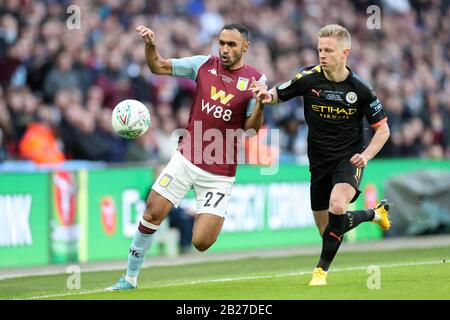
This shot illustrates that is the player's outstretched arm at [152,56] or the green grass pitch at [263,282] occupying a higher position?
the player's outstretched arm at [152,56]

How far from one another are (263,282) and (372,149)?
6.94ft

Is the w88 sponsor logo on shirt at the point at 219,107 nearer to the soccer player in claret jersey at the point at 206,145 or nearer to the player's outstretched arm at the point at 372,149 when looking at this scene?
the soccer player in claret jersey at the point at 206,145

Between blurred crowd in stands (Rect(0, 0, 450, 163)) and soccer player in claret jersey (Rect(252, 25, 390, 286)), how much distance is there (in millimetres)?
7353

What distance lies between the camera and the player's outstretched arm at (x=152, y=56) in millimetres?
10688

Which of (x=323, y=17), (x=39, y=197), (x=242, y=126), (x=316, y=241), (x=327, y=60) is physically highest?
(x=323, y=17)

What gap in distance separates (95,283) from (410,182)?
32.2ft

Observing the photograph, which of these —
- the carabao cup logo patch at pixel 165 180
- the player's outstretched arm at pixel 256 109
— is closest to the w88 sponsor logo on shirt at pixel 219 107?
the player's outstretched arm at pixel 256 109

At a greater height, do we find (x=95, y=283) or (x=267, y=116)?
(x=267, y=116)

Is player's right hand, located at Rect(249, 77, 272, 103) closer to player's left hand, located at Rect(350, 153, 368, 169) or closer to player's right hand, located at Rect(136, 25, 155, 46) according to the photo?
player's left hand, located at Rect(350, 153, 368, 169)

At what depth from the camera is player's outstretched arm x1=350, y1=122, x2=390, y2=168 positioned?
10367 millimetres

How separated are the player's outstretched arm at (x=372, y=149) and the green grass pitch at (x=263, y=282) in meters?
1.27
